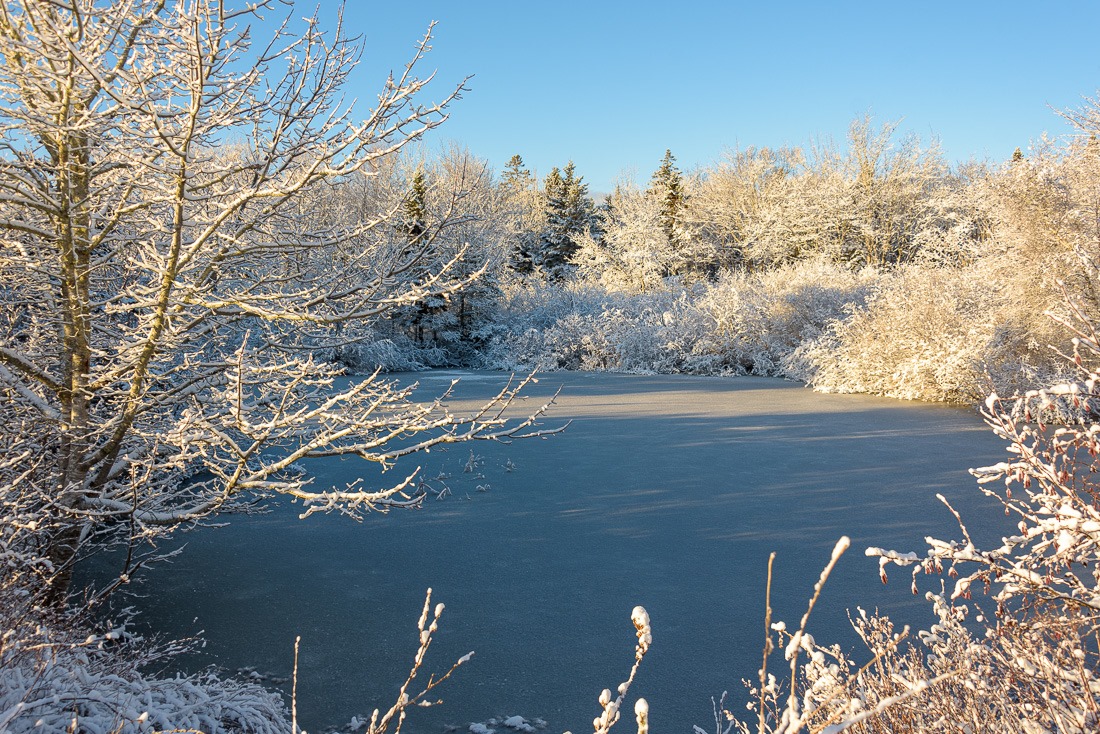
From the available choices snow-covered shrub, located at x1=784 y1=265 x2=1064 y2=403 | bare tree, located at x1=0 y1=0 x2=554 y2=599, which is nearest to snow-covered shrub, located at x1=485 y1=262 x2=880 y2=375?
snow-covered shrub, located at x1=784 y1=265 x2=1064 y2=403

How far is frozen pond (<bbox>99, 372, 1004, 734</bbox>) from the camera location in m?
3.18

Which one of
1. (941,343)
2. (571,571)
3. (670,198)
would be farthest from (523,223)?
(571,571)

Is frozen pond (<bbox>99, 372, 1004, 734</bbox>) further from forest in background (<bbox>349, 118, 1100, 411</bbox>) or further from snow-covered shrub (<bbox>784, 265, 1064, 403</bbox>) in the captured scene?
snow-covered shrub (<bbox>784, 265, 1064, 403</bbox>)

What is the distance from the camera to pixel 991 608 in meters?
3.74

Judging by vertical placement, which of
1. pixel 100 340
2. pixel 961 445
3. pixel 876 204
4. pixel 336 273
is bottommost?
pixel 961 445

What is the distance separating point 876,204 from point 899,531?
21.4m

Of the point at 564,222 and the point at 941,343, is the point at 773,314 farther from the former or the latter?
the point at 564,222

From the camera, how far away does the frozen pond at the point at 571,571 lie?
10.4 feet

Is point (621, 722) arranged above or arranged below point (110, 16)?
below

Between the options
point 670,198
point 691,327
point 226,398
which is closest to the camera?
point 226,398

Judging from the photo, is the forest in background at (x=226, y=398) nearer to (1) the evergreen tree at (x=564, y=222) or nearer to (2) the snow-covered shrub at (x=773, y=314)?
(2) the snow-covered shrub at (x=773, y=314)

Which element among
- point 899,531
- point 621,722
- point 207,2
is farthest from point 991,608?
point 207,2

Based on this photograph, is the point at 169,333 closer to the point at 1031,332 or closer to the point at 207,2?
the point at 207,2

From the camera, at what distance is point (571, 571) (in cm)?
442
